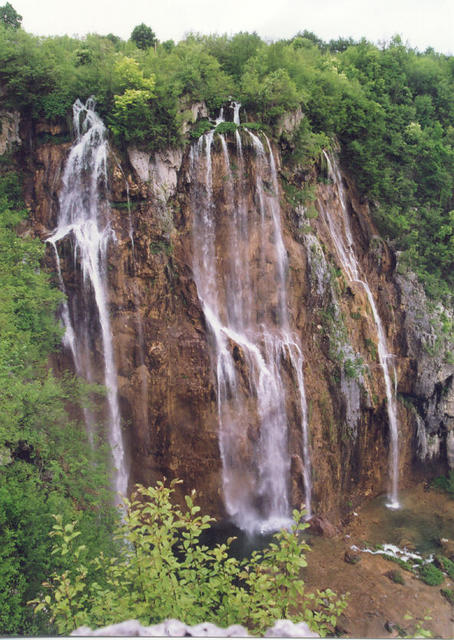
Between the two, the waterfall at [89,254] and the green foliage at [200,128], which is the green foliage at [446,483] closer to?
the waterfall at [89,254]

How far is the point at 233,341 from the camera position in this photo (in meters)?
13.9

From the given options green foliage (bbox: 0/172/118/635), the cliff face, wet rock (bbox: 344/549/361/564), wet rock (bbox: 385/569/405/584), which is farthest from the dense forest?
wet rock (bbox: 385/569/405/584)

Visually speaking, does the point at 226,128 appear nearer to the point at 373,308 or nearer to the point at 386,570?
the point at 373,308

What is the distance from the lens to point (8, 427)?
8.07 metres

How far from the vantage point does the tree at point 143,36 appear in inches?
819

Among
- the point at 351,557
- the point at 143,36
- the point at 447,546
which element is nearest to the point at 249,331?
the point at 351,557

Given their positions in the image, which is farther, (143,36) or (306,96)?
(143,36)

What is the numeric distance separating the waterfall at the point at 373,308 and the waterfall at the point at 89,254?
8532 millimetres

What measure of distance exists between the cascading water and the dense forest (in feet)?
6.76

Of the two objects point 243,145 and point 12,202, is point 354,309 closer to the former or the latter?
point 243,145

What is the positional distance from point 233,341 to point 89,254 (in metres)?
5.42

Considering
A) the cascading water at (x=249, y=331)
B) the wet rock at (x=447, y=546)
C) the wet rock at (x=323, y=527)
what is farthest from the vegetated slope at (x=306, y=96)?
the wet rock at (x=323, y=527)

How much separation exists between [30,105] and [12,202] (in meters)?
3.54

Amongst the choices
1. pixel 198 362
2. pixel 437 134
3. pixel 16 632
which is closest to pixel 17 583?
pixel 16 632
